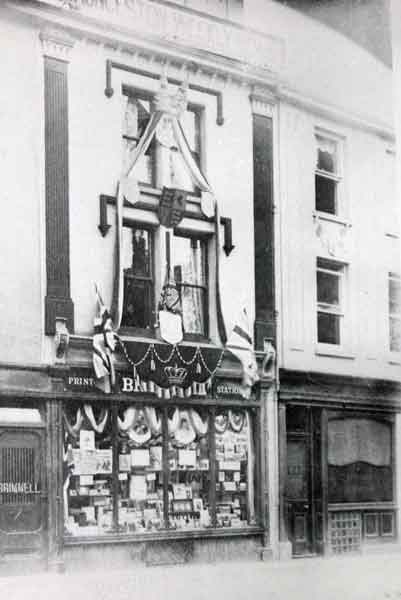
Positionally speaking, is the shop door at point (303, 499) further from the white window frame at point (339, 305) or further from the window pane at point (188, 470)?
the white window frame at point (339, 305)

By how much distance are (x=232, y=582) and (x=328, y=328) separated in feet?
7.92

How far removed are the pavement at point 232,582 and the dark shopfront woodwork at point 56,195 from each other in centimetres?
192

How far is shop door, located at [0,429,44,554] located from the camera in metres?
8.09

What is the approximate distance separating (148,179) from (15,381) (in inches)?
77.6

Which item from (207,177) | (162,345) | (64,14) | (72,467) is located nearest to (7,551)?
(72,467)

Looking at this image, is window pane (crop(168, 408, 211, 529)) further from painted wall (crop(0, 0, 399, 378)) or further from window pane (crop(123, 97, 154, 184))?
window pane (crop(123, 97, 154, 184))

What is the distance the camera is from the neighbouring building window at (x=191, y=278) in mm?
9250

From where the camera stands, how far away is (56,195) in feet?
28.0

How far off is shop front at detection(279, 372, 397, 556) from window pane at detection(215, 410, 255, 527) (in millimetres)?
304

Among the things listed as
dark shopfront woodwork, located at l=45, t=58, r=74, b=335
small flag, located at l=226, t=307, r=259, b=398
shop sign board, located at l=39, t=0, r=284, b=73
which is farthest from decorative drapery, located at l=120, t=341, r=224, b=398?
shop sign board, located at l=39, t=0, r=284, b=73

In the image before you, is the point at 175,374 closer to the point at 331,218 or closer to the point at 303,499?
the point at 303,499

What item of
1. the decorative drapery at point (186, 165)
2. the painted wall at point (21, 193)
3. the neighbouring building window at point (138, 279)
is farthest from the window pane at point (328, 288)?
the painted wall at point (21, 193)

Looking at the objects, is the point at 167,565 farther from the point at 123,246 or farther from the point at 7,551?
the point at 123,246

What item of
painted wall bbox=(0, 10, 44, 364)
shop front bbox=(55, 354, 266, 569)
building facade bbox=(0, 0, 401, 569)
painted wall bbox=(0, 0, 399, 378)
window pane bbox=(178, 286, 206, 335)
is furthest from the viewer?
window pane bbox=(178, 286, 206, 335)
